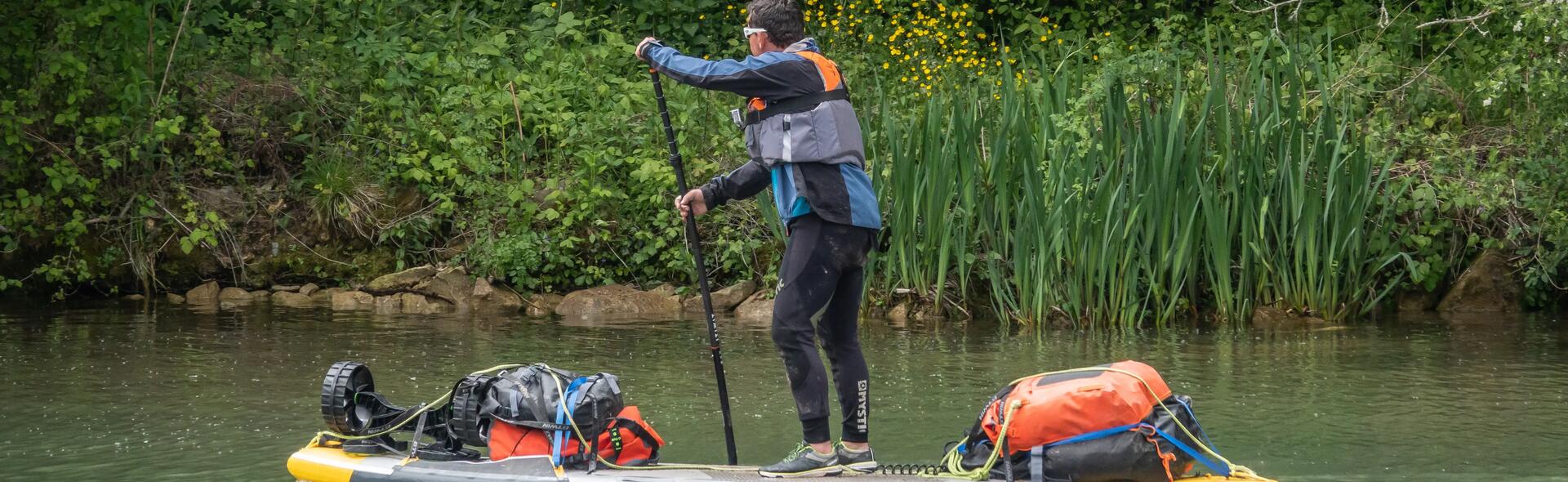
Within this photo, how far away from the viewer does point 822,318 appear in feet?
16.2

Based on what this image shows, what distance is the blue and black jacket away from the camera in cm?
467

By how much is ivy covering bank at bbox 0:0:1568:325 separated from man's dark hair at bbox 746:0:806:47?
457 centimetres

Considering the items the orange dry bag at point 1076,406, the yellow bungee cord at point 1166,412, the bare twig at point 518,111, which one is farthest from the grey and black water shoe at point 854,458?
the bare twig at point 518,111

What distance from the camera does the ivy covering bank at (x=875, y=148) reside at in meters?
9.41

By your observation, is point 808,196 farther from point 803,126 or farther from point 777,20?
point 777,20

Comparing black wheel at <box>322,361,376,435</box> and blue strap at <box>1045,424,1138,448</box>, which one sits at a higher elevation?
black wheel at <box>322,361,376,435</box>

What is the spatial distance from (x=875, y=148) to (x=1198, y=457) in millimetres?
5490

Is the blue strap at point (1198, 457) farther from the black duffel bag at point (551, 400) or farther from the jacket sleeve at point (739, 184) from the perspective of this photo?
the black duffel bag at point (551, 400)

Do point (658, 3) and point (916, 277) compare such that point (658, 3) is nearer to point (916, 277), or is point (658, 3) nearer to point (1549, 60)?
point (916, 277)

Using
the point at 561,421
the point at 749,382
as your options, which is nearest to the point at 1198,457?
the point at 561,421

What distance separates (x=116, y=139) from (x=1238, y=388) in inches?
327

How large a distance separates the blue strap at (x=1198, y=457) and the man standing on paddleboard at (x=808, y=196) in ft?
3.03

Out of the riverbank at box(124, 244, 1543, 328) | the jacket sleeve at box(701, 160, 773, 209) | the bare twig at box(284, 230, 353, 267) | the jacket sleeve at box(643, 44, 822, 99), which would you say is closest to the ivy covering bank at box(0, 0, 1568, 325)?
the bare twig at box(284, 230, 353, 267)

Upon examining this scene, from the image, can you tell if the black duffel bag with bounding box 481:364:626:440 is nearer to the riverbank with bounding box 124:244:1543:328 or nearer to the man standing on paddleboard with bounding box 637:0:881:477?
the man standing on paddleboard with bounding box 637:0:881:477
